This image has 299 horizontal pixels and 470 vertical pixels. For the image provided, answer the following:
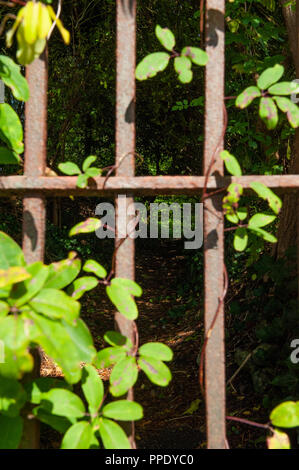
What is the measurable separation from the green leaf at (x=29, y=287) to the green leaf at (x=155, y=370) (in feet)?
1.16

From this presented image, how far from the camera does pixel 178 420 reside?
2.50 metres

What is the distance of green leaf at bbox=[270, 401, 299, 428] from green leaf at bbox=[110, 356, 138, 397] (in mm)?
380

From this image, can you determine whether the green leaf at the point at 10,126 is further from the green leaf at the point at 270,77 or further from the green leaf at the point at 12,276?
the green leaf at the point at 270,77

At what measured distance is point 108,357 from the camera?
4.06 feet

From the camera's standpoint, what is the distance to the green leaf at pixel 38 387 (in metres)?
1.25

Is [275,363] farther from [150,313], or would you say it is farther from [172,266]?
[172,266]

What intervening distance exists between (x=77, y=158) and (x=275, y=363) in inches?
250

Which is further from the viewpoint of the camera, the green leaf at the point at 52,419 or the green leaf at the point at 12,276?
the green leaf at the point at 52,419

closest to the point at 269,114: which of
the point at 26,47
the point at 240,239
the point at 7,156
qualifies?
the point at 240,239

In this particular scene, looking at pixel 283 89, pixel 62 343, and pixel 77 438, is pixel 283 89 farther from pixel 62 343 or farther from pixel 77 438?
pixel 77 438

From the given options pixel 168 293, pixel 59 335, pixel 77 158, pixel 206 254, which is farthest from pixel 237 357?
pixel 77 158

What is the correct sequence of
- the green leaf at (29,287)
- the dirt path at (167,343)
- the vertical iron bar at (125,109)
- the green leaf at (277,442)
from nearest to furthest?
the green leaf at (29,287) → the green leaf at (277,442) → the vertical iron bar at (125,109) → the dirt path at (167,343)

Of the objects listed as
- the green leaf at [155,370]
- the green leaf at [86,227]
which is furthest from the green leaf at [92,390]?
the green leaf at [86,227]

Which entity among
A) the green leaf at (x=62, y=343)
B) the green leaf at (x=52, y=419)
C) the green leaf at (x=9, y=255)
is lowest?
the green leaf at (x=52, y=419)
